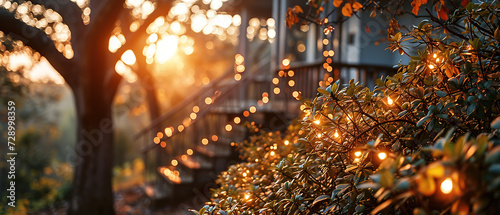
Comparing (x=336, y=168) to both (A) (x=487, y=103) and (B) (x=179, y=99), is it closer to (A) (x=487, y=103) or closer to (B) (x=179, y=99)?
(A) (x=487, y=103)

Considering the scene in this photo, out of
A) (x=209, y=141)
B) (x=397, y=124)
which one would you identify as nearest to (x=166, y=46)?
(x=209, y=141)

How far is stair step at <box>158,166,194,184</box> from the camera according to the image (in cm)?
729

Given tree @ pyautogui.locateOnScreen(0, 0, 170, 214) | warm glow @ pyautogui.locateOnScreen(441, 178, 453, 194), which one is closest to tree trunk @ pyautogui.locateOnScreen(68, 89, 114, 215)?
tree @ pyautogui.locateOnScreen(0, 0, 170, 214)

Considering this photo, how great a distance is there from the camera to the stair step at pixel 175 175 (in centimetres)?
729

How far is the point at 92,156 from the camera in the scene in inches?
259

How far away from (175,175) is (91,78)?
253 cm

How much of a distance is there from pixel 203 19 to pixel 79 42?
6548mm

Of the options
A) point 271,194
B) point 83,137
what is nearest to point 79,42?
point 83,137

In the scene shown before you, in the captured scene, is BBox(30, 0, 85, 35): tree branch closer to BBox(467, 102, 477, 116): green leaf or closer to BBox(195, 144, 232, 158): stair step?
BBox(195, 144, 232, 158): stair step

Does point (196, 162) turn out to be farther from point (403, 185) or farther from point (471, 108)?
point (403, 185)

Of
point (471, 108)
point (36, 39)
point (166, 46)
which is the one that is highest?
point (166, 46)

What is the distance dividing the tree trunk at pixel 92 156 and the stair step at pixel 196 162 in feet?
4.96

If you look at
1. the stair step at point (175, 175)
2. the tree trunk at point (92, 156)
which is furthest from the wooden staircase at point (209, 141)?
the tree trunk at point (92, 156)

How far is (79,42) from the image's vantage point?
246 inches
